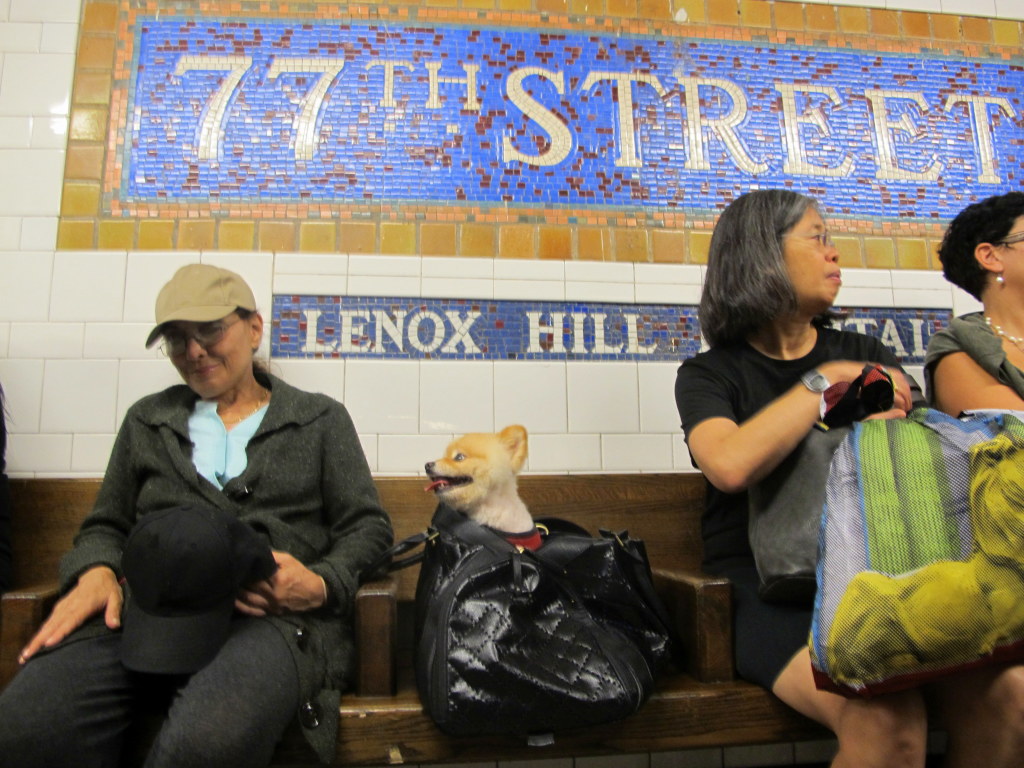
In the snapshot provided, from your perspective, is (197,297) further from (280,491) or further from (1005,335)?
(1005,335)

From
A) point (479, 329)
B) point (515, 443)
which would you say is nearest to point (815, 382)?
point (515, 443)

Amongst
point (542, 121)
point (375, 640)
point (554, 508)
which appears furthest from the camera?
point (542, 121)

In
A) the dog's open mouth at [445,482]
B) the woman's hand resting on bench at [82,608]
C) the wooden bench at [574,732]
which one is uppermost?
the dog's open mouth at [445,482]

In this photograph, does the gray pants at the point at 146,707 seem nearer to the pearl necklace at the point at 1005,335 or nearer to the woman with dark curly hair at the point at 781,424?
the woman with dark curly hair at the point at 781,424

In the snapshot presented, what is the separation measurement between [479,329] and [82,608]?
1.29m

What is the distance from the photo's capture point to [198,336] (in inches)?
71.9

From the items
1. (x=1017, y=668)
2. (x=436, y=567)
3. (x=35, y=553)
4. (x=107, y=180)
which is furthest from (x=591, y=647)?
(x=107, y=180)

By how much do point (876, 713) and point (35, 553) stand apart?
6.70 feet

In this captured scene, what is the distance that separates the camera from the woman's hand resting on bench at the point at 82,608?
1496mm

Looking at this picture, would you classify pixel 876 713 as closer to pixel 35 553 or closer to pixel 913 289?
pixel 913 289

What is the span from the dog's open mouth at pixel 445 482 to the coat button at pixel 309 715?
48 centimetres

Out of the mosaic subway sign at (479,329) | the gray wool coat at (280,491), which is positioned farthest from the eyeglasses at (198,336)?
the mosaic subway sign at (479,329)

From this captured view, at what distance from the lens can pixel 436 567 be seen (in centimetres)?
152

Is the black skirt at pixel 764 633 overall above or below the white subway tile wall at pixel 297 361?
Result: below
